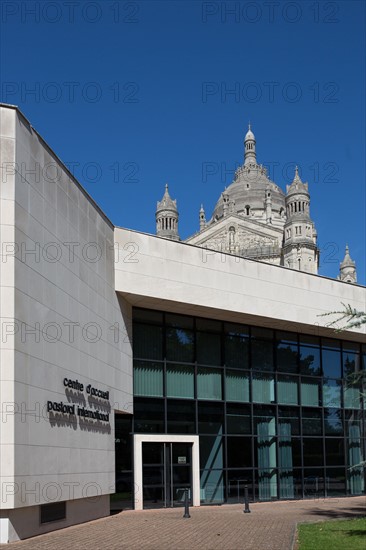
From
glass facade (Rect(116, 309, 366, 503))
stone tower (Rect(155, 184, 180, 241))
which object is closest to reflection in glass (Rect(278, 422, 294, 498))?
glass facade (Rect(116, 309, 366, 503))

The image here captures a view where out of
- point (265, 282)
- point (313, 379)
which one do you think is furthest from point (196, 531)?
point (313, 379)

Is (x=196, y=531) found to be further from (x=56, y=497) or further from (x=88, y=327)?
(x=88, y=327)

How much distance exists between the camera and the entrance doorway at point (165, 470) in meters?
25.4

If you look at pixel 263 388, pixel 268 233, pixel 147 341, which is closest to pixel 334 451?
pixel 263 388

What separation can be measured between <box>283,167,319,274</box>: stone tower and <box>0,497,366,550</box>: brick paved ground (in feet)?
297

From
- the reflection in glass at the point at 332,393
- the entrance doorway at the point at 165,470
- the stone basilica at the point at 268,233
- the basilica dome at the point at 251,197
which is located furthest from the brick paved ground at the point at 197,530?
the basilica dome at the point at 251,197

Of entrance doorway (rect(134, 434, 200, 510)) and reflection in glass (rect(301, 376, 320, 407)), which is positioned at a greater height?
reflection in glass (rect(301, 376, 320, 407))

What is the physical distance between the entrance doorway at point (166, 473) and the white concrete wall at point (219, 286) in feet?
16.3

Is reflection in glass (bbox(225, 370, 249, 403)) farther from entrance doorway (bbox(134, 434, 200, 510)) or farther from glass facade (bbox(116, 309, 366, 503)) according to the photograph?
entrance doorway (bbox(134, 434, 200, 510))

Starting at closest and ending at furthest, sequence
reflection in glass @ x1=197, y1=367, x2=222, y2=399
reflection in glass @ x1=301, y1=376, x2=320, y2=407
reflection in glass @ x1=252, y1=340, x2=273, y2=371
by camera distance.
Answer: reflection in glass @ x1=197, y1=367, x2=222, y2=399, reflection in glass @ x1=252, y1=340, x2=273, y2=371, reflection in glass @ x1=301, y1=376, x2=320, y2=407

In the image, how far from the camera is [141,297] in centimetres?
2514

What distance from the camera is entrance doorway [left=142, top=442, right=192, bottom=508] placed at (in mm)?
25578

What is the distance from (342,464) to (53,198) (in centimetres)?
1841

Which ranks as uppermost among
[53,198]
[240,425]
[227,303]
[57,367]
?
[53,198]
